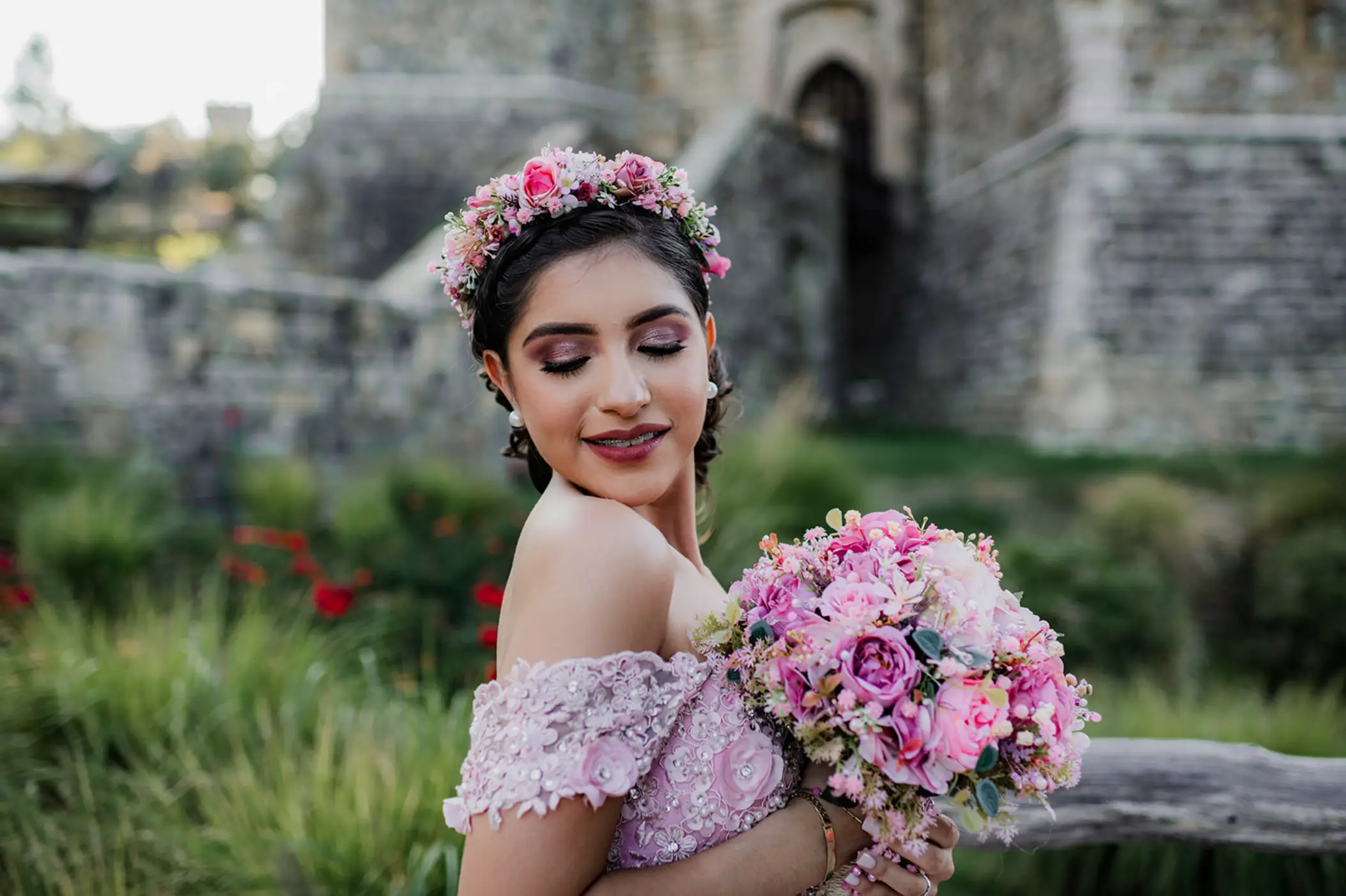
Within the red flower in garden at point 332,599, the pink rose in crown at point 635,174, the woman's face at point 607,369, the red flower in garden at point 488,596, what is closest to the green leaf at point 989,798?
the woman's face at point 607,369

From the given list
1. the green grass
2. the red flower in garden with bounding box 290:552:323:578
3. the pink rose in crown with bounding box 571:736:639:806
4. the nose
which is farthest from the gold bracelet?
the red flower in garden with bounding box 290:552:323:578

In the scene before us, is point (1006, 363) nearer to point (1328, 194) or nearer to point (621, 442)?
point (1328, 194)

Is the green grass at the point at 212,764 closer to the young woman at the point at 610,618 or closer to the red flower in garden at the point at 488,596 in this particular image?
the red flower in garden at the point at 488,596

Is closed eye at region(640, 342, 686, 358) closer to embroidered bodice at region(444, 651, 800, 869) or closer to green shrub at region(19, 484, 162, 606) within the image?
embroidered bodice at region(444, 651, 800, 869)

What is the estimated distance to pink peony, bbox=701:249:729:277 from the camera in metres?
1.54

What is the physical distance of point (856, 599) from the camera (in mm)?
1240

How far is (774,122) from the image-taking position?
37.2ft

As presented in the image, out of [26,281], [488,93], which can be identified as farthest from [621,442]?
[488,93]

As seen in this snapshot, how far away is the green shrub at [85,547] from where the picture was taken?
4.74m

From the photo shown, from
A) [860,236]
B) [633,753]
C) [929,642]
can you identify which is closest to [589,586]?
[633,753]

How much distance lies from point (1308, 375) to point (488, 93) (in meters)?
10.9

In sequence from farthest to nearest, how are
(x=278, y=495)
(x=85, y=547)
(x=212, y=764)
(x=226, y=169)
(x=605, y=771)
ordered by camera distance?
(x=226, y=169)
(x=278, y=495)
(x=85, y=547)
(x=212, y=764)
(x=605, y=771)

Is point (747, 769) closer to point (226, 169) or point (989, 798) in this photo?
point (989, 798)

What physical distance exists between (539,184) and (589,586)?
59 cm
